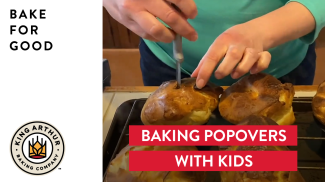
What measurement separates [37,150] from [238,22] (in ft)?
1.98

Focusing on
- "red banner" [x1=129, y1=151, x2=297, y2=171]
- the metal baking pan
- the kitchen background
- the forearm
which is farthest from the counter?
the kitchen background

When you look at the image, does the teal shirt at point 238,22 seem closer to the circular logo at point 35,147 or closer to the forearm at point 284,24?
the forearm at point 284,24

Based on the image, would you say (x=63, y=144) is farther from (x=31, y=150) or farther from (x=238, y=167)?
(x=238, y=167)

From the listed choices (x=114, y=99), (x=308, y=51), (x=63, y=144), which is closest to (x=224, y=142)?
(x=63, y=144)

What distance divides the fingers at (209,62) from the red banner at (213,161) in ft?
0.56

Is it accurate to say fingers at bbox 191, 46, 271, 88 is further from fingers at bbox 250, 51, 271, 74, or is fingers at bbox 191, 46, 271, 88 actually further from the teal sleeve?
the teal sleeve

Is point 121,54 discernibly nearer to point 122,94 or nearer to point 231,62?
point 122,94

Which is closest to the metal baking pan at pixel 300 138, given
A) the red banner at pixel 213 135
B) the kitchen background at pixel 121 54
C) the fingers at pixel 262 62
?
the red banner at pixel 213 135

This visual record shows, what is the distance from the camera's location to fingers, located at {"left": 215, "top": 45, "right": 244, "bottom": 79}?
2.03 ft

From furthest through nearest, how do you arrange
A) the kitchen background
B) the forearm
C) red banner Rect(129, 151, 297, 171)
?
1. the kitchen background
2. the forearm
3. red banner Rect(129, 151, 297, 171)

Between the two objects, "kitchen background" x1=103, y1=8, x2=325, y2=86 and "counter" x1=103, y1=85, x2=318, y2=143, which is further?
"kitchen background" x1=103, y1=8, x2=325, y2=86

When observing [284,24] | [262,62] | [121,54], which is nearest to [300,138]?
[262,62]

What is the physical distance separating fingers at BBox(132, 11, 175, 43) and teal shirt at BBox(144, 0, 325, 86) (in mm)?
255

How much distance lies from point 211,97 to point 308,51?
48cm
